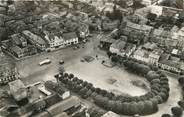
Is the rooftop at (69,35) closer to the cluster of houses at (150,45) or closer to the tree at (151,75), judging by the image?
the cluster of houses at (150,45)

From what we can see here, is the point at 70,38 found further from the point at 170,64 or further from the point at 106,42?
the point at 170,64

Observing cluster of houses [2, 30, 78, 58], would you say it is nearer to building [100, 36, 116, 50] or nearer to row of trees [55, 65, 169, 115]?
building [100, 36, 116, 50]

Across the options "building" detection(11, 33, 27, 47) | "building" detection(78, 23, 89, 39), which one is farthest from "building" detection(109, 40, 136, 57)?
"building" detection(11, 33, 27, 47)

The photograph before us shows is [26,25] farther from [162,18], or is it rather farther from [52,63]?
[162,18]

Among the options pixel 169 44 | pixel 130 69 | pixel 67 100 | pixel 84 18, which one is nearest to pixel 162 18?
pixel 169 44

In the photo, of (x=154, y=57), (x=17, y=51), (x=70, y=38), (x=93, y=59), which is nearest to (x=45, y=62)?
(x=17, y=51)
